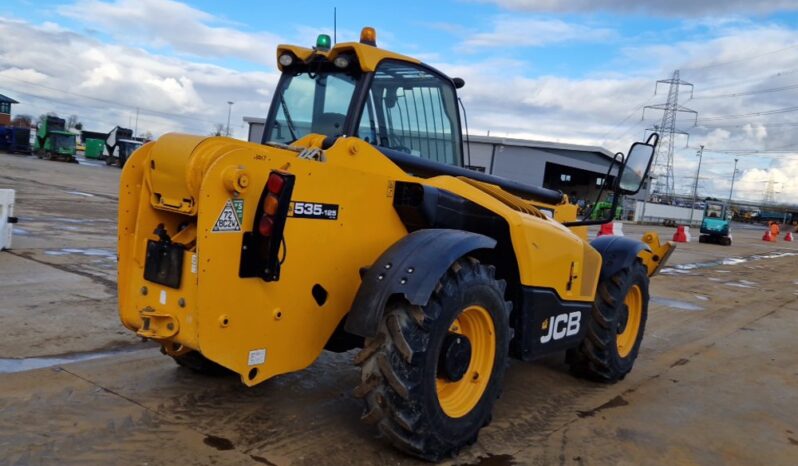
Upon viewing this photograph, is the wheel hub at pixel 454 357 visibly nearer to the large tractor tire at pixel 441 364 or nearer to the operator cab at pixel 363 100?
the large tractor tire at pixel 441 364

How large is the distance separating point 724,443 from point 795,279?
14.0 m

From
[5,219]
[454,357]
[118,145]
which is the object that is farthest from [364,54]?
[118,145]

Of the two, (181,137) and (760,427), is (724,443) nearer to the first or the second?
(760,427)

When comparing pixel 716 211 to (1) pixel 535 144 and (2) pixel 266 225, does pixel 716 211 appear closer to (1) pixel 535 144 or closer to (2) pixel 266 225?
(1) pixel 535 144

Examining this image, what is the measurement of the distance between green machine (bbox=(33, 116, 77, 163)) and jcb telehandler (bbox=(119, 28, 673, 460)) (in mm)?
42218

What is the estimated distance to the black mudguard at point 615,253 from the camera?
5.29 m

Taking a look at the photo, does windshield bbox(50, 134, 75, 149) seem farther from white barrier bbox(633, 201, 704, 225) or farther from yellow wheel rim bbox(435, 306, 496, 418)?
yellow wheel rim bbox(435, 306, 496, 418)

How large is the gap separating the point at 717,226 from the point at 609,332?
88.1 feet

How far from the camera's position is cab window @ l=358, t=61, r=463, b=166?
4.20m

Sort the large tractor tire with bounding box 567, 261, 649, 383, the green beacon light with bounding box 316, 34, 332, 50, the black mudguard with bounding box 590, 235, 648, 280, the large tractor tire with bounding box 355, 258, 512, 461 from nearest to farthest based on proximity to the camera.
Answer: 1. the large tractor tire with bounding box 355, 258, 512, 461
2. the green beacon light with bounding box 316, 34, 332, 50
3. the large tractor tire with bounding box 567, 261, 649, 383
4. the black mudguard with bounding box 590, 235, 648, 280

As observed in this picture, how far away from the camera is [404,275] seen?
3.36m

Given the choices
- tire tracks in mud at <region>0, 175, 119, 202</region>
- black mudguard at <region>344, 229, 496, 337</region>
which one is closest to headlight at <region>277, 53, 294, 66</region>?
black mudguard at <region>344, 229, 496, 337</region>

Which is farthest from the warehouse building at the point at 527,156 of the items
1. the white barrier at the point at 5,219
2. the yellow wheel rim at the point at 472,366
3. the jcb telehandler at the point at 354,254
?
the yellow wheel rim at the point at 472,366

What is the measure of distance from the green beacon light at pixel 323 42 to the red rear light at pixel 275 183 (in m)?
1.65
